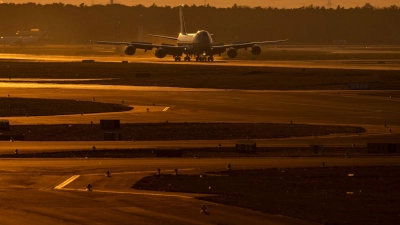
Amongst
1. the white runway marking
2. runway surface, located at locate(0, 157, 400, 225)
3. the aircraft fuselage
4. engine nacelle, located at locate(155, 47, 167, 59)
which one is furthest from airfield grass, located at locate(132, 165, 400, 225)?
engine nacelle, located at locate(155, 47, 167, 59)

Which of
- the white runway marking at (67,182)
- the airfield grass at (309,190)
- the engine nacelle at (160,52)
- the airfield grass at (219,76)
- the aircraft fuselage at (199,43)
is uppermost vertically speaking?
the aircraft fuselage at (199,43)

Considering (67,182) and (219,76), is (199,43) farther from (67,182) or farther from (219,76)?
(67,182)

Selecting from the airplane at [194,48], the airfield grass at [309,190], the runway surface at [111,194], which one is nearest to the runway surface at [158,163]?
the runway surface at [111,194]

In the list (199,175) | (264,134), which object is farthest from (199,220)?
(264,134)

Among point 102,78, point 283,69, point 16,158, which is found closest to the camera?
point 16,158

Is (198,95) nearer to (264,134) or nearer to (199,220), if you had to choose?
(264,134)

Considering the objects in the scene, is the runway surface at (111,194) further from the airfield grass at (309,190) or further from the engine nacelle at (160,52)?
the engine nacelle at (160,52)
